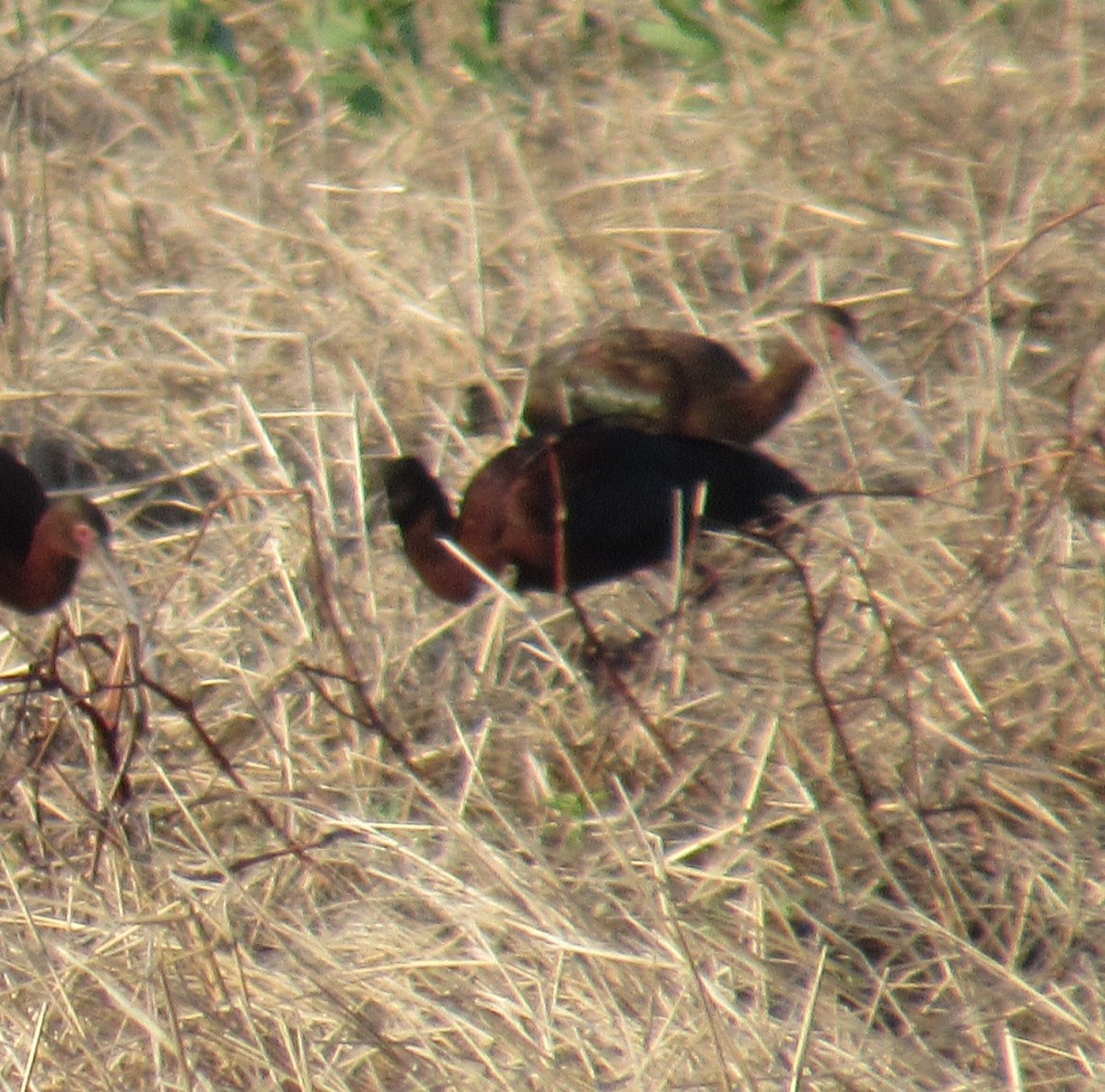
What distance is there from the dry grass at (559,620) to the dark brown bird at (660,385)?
11 centimetres

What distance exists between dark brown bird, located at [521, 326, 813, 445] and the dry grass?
106 millimetres

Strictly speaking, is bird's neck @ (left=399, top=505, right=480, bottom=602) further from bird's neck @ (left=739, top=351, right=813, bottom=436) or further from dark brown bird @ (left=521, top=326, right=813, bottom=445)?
bird's neck @ (left=739, top=351, right=813, bottom=436)

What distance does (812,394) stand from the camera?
14.9 ft

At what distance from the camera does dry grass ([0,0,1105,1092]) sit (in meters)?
2.62

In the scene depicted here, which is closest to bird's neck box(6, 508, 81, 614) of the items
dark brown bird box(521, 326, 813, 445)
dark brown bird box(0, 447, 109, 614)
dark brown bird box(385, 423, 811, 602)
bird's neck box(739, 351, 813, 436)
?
dark brown bird box(0, 447, 109, 614)

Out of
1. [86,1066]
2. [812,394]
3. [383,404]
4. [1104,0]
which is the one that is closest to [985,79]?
[1104,0]

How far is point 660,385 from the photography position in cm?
440

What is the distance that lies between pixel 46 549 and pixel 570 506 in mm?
1044

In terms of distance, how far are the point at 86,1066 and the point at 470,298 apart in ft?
8.28

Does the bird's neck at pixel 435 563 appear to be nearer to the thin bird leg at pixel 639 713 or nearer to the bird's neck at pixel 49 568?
the thin bird leg at pixel 639 713

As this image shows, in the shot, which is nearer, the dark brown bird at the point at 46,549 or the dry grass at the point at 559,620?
the dry grass at the point at 559,620

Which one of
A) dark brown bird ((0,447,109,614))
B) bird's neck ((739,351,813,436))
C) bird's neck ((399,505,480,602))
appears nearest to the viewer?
bird's neck ((399,505,480,602))

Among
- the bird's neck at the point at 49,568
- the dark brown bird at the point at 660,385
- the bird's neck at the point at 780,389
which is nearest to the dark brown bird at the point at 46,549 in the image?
the bird's neck at the point at 49,568

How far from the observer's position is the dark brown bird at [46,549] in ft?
12.7
